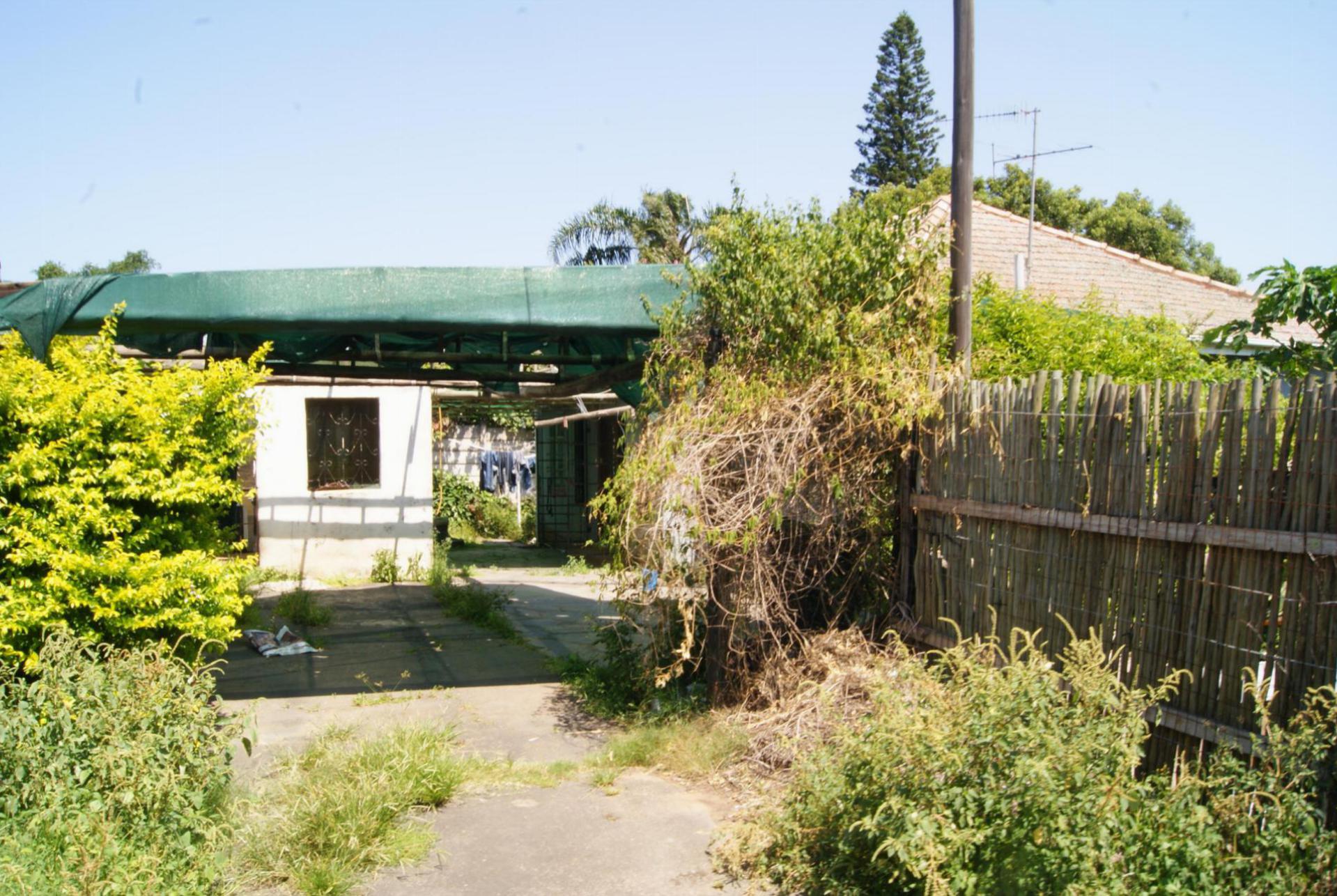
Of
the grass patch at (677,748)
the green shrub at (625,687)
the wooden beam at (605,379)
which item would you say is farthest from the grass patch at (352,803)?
the wooden beam at (605,379)

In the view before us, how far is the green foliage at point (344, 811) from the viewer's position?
4438mm

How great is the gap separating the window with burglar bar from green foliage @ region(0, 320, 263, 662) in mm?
8198

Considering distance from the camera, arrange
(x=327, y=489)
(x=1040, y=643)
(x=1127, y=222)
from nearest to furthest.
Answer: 1. (x=1040, y=643)
2. (x=327, y=489)
3. (x=1127, y=222)

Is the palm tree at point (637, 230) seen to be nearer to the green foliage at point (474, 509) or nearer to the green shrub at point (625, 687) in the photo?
the green foliage at point (474, 509)

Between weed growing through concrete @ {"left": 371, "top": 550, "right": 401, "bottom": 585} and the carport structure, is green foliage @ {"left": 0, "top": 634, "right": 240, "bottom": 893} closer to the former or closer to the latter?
the carport structure

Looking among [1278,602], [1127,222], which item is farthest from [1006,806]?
[1127,222]

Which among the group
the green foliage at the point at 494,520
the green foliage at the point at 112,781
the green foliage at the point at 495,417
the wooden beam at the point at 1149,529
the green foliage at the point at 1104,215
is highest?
the green foliage at the point at 1104,215

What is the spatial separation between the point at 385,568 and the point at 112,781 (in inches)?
384

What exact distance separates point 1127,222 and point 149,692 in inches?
1352

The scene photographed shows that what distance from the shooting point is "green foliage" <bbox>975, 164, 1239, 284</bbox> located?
33219 millimetres

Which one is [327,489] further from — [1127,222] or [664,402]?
[1127,222]

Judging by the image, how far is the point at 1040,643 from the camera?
16.7 feet

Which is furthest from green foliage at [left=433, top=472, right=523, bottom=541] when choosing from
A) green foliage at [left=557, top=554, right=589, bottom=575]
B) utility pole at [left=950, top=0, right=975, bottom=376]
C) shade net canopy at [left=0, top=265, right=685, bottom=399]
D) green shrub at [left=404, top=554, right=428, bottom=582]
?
utility pole at [left=950, top=0, right=975, bottom=376]

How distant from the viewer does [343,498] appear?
14.1 meters
